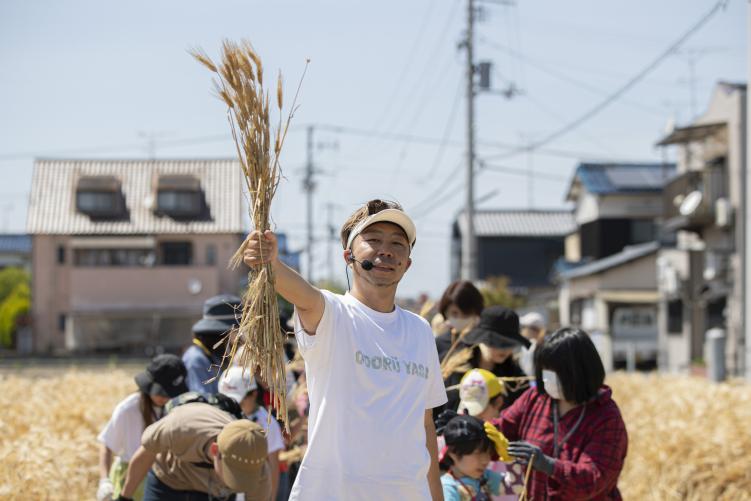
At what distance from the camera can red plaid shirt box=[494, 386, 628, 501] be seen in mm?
4516

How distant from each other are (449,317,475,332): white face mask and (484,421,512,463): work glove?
1.97 meters

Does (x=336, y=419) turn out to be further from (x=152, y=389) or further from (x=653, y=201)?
(x=653, y=201)

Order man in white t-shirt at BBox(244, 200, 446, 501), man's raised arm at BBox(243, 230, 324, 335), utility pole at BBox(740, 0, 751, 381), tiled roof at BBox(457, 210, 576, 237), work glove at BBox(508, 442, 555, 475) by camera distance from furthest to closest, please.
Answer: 1. tiled roof at BBox(457, 210, 576, 237)
2. utility pole at BBox(740, 0, 751, 381)
3. work glove at BBox(508, 442, 555, 475)
4. man in white t-shirt at BBox(244, 200, 446, 501)
5. man's raised arm at BBox(243, 230, 324, 335)

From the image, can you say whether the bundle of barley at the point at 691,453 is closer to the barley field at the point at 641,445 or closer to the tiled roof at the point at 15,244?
the barley field at the point at 641,445

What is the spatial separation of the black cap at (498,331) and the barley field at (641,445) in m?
2.50

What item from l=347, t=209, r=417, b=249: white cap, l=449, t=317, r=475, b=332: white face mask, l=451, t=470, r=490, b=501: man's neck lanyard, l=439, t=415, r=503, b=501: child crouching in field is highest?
l=347, t=209, r=417, b=249: white cap

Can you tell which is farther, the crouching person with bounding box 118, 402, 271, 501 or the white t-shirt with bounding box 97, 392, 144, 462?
the white t-shirt with bounding box 97, 392, 144, 462

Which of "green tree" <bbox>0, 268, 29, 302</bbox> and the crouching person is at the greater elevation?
the crouching person

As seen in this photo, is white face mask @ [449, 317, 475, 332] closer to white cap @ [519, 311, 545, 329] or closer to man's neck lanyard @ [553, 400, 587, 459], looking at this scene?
man's neck lanyard @ [553, 400, 587, 459]

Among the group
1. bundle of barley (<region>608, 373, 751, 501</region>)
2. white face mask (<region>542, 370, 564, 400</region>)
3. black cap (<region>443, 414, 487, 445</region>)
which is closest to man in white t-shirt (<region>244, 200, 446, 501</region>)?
black cap (<region>443, 414, 487, 445</region>)

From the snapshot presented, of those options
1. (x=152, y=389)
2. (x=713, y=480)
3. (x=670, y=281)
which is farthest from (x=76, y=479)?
(x=670, y=281)

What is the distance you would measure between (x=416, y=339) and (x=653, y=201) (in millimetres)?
41579

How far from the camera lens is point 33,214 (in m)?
50.7

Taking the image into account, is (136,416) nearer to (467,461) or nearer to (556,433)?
(467,461)
